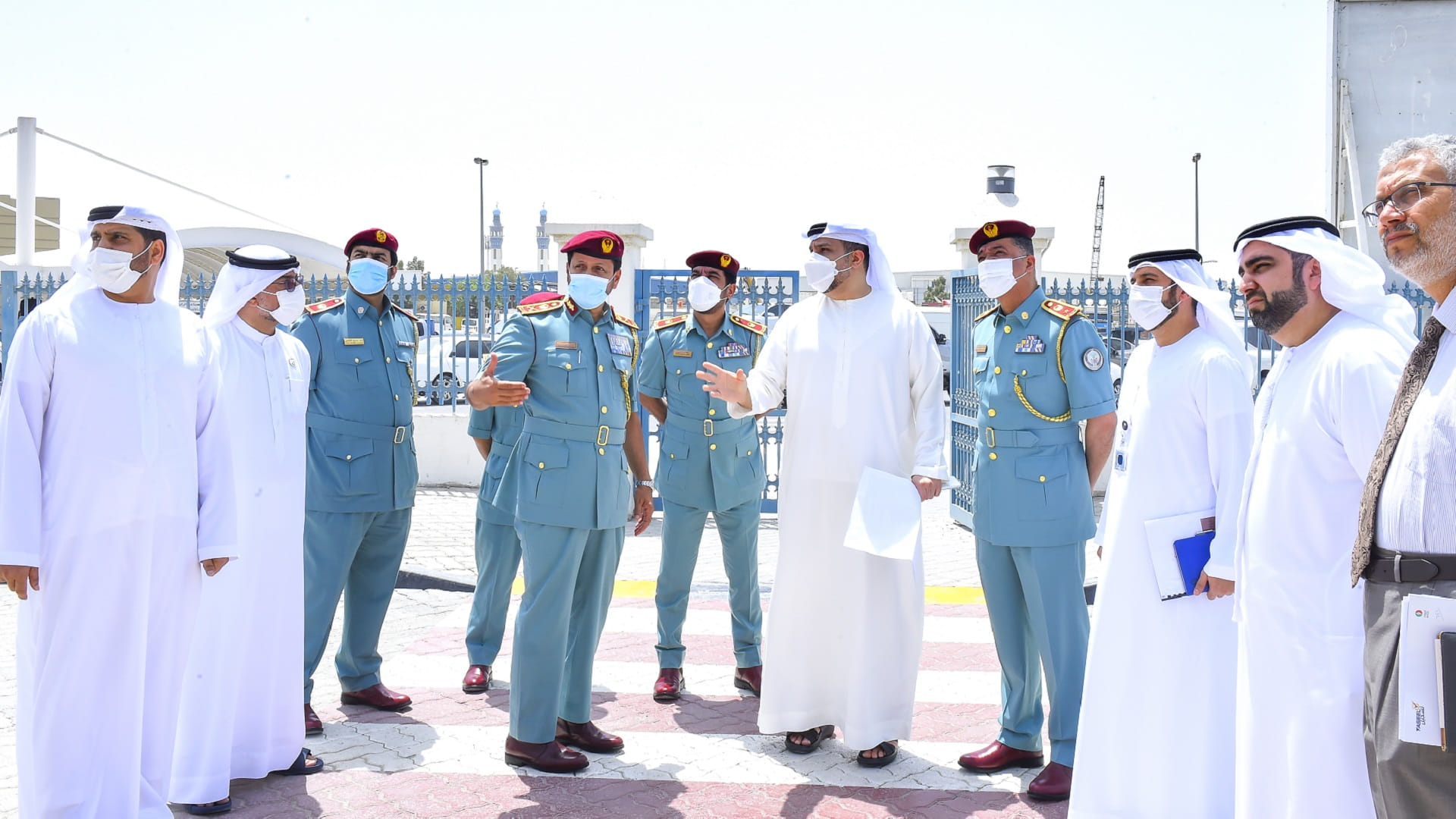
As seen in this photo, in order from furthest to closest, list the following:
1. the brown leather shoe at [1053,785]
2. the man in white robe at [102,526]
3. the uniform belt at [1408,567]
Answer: the brown leather shoe at [1053,785], the man in white robe at [102,526], the uniform belt at [1408,567]

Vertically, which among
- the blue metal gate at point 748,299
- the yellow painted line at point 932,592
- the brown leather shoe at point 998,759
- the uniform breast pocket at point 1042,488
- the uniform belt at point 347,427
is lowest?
the brown leather shoe at point 998,759

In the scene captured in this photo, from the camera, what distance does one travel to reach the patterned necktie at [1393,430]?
7.55 feet

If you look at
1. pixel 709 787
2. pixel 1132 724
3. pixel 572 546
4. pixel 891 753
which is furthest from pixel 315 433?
pixel 1132 724

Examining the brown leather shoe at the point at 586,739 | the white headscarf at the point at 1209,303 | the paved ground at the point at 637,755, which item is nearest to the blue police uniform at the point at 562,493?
the brown leather shoe at the point at 586,739

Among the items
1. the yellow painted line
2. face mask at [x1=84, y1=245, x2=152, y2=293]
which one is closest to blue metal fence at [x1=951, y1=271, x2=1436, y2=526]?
the yellow painted line

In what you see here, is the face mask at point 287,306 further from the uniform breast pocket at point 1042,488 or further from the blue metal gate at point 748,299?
the blue metal gate at point 748,299

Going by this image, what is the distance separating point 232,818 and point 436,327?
27.2ft

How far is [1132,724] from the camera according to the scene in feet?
12.3

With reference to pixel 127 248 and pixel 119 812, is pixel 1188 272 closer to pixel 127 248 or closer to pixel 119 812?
pixel 127 248

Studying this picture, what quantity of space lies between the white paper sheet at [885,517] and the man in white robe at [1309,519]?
5.51 ft

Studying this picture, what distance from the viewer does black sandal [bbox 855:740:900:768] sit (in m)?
4.74

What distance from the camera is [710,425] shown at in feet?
19.6

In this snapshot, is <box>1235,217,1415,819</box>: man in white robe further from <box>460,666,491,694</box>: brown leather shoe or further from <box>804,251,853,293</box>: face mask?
<box>460,666,491,694</box>: brown leather shoe

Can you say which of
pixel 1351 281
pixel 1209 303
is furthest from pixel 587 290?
pixel 1351 281
